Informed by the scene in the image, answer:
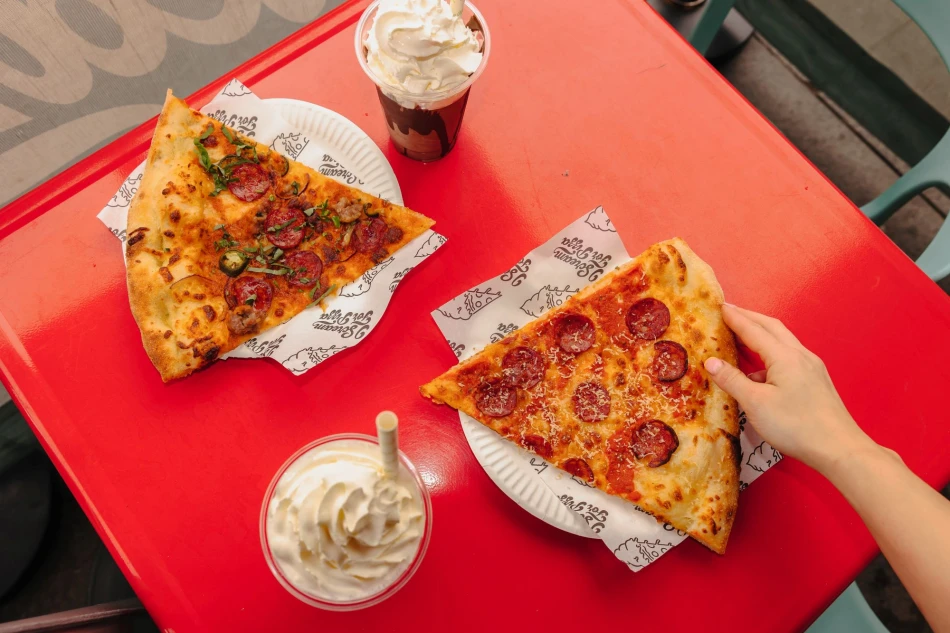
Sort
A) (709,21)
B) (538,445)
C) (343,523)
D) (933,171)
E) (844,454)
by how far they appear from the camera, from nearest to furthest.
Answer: (343,523) → (844,454) → (538,445) → (933,171) → (709,21)

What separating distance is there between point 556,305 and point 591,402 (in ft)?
1.29

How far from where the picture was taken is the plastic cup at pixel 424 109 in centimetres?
215

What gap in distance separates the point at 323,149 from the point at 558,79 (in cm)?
103

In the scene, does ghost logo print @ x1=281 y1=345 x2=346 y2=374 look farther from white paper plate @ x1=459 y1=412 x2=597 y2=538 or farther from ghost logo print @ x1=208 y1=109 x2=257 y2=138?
ghost logo print @ x1=208 y1=109 x2=257 y2=138

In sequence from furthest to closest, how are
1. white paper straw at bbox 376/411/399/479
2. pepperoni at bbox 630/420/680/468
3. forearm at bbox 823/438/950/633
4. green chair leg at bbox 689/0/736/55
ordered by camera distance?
green chair leg at bbox 689/0/736/55, pepperoni at bbox 630/420/680/468, forearm at bbox 823/438/950/633, white paper straw at bbox 376/411/399/479

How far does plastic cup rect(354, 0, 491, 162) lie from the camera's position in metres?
2.15

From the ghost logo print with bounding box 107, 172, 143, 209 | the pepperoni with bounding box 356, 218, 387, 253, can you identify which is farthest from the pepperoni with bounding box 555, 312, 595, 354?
the ghost logo print with bounding box 107, 172, 143, 209

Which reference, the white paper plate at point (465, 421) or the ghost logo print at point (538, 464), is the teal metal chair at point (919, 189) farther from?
the ghost logo print at point (538, 464)

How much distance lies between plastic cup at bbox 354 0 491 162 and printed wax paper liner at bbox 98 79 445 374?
255 millimetres

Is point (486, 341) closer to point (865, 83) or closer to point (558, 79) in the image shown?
point (558, 79)

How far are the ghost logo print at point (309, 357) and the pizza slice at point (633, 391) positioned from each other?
0.37 metres

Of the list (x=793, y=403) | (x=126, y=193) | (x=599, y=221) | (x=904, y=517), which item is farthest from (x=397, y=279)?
(x=904, y=517)

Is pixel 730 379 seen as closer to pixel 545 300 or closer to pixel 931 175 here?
pixel 545 300

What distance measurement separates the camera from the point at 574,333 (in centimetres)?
239
